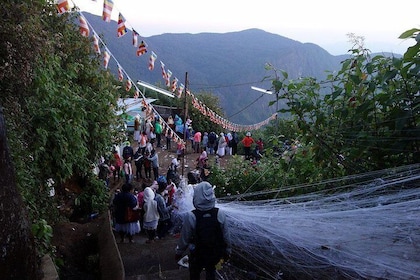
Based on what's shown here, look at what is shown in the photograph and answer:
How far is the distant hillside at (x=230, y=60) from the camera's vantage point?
1964 inches

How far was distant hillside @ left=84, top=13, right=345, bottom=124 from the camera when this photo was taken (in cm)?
4988

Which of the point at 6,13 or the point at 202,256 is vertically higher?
the point at 6,13

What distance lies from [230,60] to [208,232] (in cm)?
5707

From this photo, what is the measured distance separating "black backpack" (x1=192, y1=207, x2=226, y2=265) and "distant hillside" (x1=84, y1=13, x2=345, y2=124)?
4217cm

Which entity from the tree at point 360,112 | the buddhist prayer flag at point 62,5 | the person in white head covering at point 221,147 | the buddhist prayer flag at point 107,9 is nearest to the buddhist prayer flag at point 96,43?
the buddhist prayer flag at point 107,9

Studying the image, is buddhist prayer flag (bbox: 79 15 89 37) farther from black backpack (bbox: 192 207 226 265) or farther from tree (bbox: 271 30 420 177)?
black backpack (bbox: 192 207 226 265)

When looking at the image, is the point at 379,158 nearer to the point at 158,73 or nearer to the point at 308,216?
the point at 308,216

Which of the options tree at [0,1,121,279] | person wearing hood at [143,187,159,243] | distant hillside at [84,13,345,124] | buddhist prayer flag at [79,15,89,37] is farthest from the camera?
distant hillside at [84,13,345,124]

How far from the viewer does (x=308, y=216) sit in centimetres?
355

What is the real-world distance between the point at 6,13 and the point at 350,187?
13.4 ft

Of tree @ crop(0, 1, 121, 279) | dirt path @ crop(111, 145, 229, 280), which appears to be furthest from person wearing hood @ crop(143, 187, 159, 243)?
tree @ crop(0, 1, 121, 279)

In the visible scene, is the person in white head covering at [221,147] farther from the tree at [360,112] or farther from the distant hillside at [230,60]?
the distant hillside at [230,60]

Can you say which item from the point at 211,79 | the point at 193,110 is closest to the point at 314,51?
the point at 211,79

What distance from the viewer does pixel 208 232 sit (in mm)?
3650
